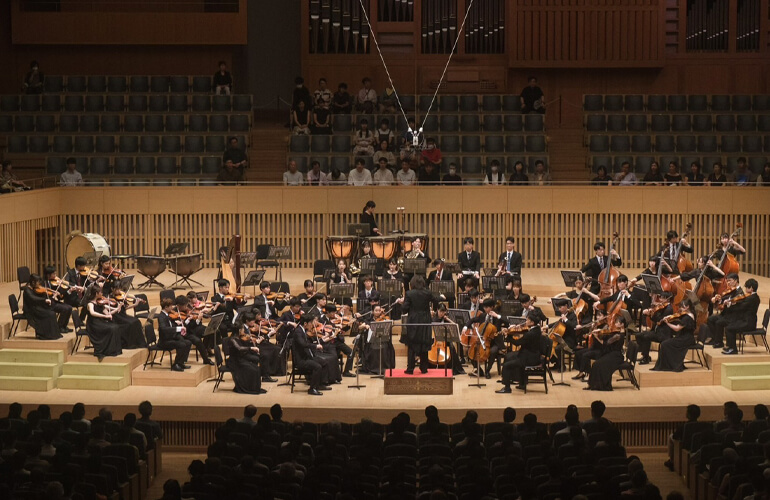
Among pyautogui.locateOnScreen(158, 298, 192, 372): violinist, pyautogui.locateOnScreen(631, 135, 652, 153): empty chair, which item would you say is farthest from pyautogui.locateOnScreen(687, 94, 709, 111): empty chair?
pyautogui.locateOnScreen(158, 298, 192, 372): violinist

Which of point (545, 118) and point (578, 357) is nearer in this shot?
point (578, 357)

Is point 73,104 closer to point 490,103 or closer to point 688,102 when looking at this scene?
point 490,103

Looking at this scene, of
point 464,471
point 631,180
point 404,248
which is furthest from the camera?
point 631,180

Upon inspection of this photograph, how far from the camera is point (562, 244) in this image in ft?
57.6

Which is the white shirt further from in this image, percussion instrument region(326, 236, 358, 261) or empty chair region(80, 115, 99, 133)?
empty chair region(80, 115, 99, 133)

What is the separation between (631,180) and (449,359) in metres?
5.48

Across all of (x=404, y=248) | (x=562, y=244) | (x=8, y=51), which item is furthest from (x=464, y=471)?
(x=8, y=51)

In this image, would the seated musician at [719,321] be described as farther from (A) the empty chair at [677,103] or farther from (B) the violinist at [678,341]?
(A) the empty chair at [677,103]

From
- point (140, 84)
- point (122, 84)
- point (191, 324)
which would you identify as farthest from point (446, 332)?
point (122, 84)

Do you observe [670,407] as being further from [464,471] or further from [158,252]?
[158,252]

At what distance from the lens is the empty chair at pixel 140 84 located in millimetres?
19500

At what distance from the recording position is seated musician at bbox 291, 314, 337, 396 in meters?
12.4

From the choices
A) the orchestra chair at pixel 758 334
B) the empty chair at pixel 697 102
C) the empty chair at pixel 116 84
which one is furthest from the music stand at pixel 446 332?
the empty chair at pixel 116 84

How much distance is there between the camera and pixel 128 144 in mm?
18281
